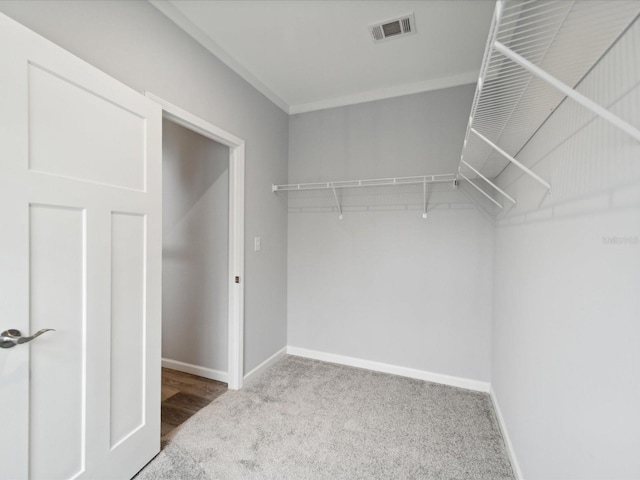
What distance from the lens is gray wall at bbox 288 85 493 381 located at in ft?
8.16

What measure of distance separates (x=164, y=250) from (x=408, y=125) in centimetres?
258

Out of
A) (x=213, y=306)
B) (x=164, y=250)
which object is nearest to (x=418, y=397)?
(x=213, y=306)

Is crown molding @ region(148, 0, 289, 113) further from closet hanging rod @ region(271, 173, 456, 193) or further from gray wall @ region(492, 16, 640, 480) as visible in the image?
gray wall @ region(492, 16, 640, 480)

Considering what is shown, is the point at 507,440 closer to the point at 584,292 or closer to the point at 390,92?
the point at 584,292

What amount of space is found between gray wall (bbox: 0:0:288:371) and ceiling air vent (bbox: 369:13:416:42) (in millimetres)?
1110

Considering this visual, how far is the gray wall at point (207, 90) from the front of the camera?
133 cm

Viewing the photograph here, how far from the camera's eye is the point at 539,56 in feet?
2.98

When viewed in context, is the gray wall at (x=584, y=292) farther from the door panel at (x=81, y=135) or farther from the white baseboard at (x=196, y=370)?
the white baseboard at (x=196, y=370)

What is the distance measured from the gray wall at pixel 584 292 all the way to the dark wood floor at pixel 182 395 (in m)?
2.05

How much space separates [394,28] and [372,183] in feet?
3.74

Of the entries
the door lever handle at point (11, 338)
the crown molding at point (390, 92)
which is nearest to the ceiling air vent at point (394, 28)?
the crown molding at point (390, 92)

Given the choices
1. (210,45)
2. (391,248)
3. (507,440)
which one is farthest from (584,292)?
(210,45)

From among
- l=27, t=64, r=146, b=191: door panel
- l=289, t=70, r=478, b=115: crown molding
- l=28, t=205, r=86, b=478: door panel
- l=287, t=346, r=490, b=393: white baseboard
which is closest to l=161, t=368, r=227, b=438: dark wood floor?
l=28, t=205, r=86, b=478: door panel

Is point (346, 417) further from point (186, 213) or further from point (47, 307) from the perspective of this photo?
point (186, 213)
